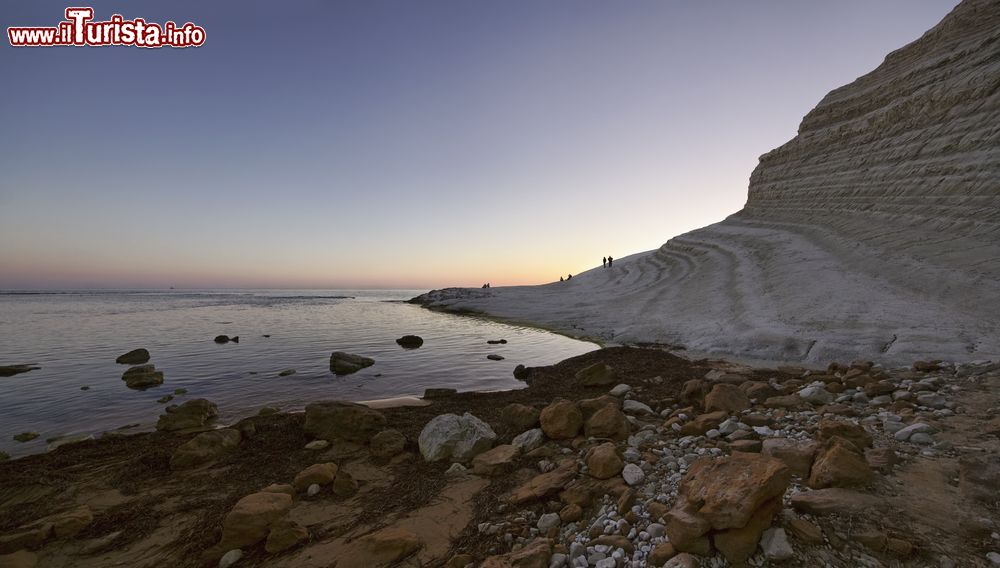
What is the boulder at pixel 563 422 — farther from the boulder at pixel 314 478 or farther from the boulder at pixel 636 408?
the boulder at pixel 314 478

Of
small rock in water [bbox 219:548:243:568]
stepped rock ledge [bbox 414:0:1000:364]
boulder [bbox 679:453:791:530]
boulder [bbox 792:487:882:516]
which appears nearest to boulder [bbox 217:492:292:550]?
small rock in water [bbox 219:548:243:568]

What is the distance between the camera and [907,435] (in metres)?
5.53

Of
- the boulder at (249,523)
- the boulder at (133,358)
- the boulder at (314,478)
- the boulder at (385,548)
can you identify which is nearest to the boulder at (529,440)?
the boulder at (385,548)

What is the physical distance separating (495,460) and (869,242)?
2515 cm

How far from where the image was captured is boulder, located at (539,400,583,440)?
299 inches

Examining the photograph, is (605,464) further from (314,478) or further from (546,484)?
(314,478)

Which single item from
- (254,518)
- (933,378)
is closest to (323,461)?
(254,518)

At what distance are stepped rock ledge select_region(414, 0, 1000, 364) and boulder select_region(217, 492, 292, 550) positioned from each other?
53.8 ft

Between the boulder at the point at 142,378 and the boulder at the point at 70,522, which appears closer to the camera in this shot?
A: the boulder at the point at 70,522

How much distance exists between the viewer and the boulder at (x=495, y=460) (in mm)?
6777

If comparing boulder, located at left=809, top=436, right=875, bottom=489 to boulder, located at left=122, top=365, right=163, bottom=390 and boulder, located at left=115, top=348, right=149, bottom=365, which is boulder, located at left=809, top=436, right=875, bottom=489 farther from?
boulder, located at left=115, top=348, right=149, bottom=365

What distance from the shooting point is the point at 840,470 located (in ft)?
14.1

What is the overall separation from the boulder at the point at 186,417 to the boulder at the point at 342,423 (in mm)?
4142

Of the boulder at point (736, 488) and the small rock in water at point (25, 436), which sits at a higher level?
the boulder at point (736, 488)
